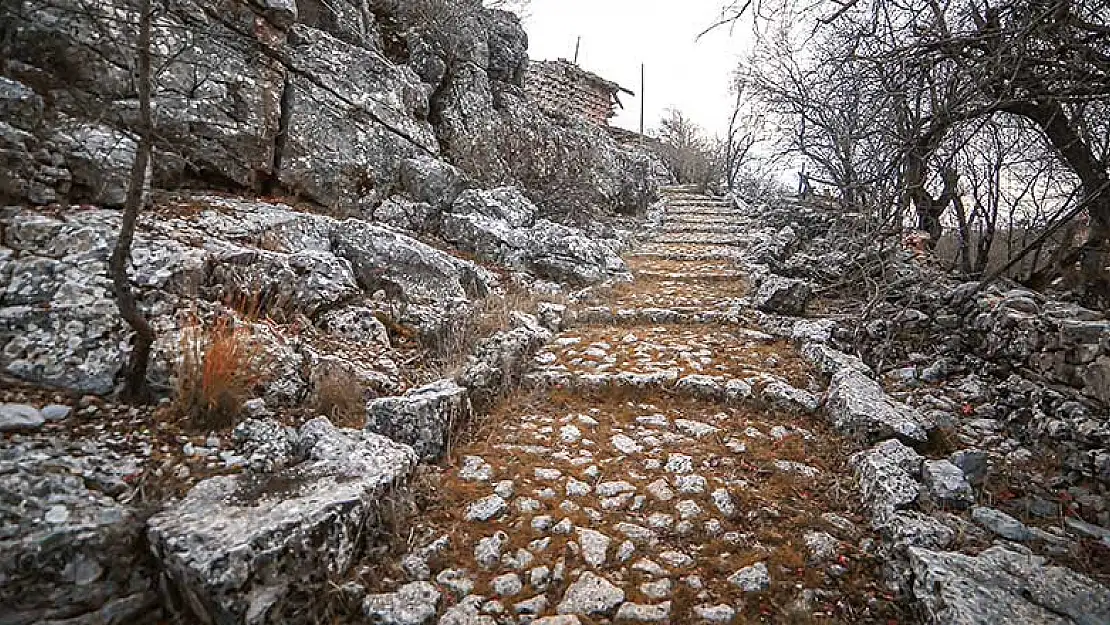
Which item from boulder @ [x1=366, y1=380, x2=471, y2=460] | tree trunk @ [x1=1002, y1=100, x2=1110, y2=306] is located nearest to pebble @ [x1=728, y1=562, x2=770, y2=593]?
boulder @ [x1=366, y1=380, x2=471, y2=460]

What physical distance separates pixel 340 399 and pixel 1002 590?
3.30 m

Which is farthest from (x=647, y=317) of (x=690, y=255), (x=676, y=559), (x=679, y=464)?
(x=690, y=255)

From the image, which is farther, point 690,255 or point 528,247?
point 690,255

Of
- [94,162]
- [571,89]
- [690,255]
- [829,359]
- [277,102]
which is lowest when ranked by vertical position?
[829,359]

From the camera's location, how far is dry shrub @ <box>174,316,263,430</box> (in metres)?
2.85

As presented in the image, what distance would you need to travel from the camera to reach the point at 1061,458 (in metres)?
3.15

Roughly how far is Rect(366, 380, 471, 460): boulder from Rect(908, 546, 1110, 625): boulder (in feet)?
7.96

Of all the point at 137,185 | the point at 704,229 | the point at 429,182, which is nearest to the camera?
the point at 137,185

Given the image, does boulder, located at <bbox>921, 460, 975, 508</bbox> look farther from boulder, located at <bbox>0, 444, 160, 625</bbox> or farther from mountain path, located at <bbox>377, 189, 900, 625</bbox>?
boulder, located at <bbox>0, 444, 160, 625</bbox>

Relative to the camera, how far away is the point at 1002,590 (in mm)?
2096

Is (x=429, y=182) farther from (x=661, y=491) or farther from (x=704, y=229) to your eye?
(x=704, y=229)

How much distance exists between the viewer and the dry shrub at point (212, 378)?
9.36 feet

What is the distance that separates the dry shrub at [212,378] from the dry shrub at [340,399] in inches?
14.0

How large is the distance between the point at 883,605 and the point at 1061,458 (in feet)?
6.00
